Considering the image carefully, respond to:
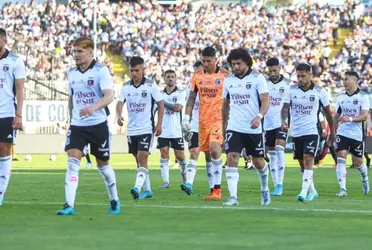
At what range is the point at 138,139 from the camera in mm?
18469

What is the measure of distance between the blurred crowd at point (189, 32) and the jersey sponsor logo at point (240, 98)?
35832 mm

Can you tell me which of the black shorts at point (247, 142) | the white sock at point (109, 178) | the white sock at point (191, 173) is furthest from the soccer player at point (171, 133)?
the white sock at point (109, 178)

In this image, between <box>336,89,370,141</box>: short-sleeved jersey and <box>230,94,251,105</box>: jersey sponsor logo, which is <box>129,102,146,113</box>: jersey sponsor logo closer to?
<box>230,94,251,105</box>: jersey sponsor logo

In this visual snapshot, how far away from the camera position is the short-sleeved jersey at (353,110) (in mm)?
20281

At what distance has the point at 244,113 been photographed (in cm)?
1605

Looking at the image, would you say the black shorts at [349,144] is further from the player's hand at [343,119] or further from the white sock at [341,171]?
the player's hand at [343,119]

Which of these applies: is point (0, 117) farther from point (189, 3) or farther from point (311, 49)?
point (189, 3)

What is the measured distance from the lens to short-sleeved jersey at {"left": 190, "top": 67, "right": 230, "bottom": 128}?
1833 cm

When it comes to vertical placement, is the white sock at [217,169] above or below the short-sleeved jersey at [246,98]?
below

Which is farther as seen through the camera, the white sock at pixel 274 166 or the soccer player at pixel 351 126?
the white sock at pixel 274 166

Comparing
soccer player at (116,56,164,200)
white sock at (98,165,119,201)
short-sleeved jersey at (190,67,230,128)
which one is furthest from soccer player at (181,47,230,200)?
white sock at (98,165,119,201)

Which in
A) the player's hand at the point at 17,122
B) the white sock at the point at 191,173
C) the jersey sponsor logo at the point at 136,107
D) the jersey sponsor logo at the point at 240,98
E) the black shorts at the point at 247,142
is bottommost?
the white sock at the point at 191,173

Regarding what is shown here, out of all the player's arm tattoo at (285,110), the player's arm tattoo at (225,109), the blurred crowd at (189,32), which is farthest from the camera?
the blurred crowd at (189,32)

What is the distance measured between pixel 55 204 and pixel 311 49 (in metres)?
41.9
